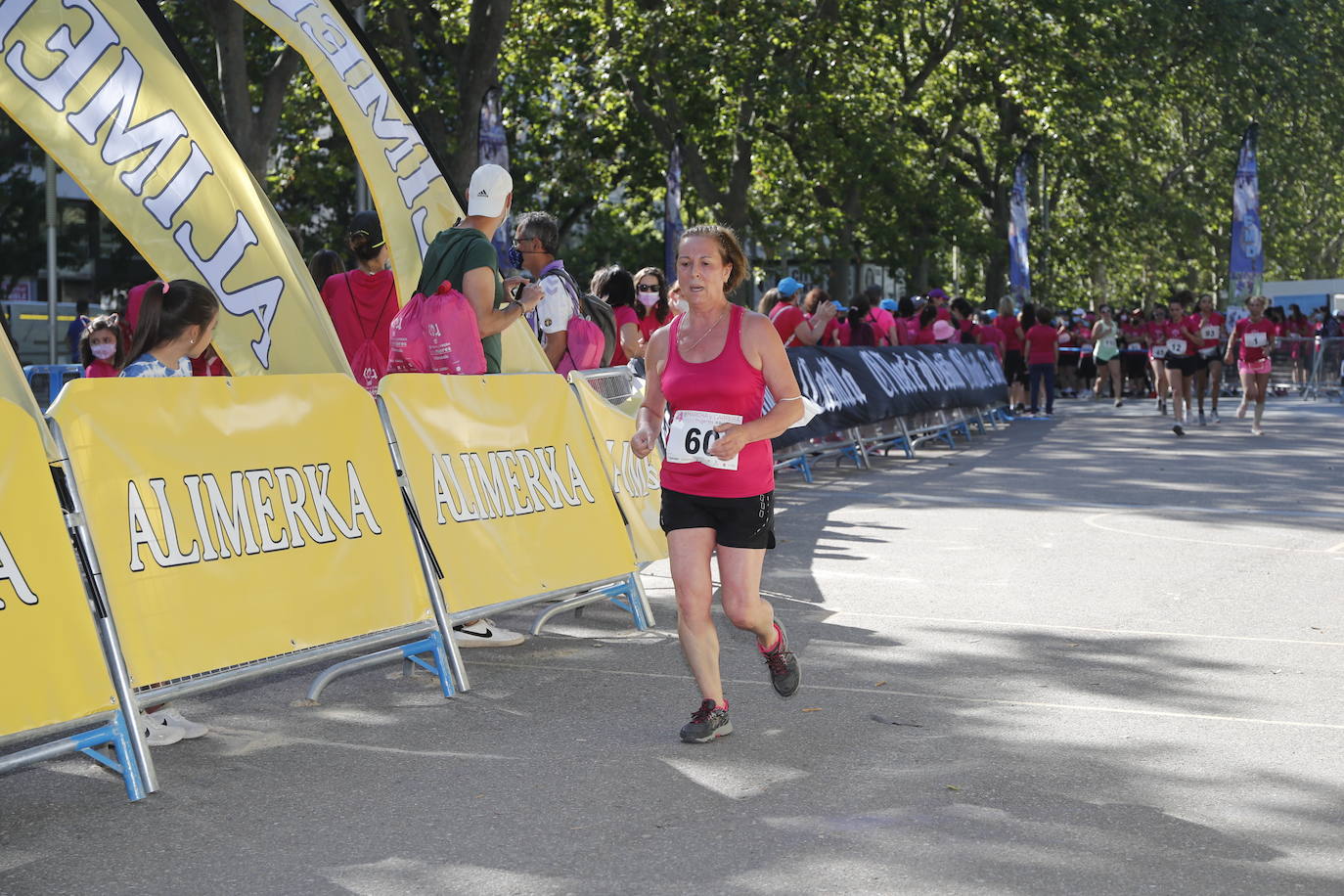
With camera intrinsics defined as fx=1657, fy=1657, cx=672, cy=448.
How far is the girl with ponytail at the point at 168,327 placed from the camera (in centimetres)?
623

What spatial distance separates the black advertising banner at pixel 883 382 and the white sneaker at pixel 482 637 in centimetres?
698

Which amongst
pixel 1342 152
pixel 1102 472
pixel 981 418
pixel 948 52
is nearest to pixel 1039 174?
pixel 1342 152

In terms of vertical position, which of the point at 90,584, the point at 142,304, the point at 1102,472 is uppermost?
the point at 142,304

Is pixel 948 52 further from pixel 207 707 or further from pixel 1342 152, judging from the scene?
pixel 207 707

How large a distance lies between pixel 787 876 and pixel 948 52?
105 ft

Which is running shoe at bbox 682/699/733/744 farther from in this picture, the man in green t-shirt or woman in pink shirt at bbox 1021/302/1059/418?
woman in pink shirt at bbox 1021/302/1059/418

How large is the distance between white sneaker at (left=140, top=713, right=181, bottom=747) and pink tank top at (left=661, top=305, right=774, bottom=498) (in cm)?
201

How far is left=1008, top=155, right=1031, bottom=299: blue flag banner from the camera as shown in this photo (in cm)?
3494

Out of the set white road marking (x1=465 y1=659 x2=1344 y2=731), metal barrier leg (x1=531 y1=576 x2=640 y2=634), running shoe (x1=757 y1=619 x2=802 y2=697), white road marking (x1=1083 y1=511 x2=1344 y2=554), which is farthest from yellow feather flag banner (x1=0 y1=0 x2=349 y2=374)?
white road marking (x1=1083 y1=511 x2=1344 y2=554)

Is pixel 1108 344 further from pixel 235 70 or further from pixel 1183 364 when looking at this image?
pixel 235 70

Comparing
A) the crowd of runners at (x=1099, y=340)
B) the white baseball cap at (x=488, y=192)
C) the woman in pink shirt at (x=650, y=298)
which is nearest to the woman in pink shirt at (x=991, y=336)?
the crowd of runners at (x=1099, y=340)

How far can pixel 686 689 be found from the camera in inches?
269

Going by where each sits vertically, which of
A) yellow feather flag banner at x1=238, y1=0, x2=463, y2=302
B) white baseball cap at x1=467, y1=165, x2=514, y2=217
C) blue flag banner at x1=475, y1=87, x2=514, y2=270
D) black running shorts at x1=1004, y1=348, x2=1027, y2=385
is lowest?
black running shorts at x1=1004, y1=348, x2=1027, y2=385

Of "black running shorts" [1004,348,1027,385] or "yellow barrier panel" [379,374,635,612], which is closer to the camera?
"yellow barrier panel" [379,374,635,612]
